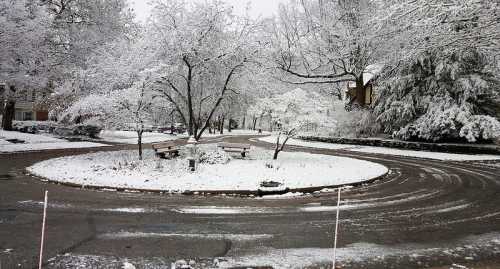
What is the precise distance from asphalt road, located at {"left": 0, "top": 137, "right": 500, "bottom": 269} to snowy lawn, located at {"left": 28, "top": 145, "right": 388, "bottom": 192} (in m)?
1.03

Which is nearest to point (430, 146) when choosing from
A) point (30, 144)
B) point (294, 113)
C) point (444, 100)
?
point (444, 100)

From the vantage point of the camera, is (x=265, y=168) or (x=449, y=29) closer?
(x=449, y=29)

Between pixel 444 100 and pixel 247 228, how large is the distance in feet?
88.3

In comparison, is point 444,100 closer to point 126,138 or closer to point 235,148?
point 235,148

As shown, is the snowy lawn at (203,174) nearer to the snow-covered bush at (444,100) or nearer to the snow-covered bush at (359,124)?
the snow-covered bush at (444,100)

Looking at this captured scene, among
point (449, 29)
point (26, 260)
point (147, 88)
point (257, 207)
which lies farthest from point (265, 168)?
point (26, 260)

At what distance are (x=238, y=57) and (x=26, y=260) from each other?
16.3m

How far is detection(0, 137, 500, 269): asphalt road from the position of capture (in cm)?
602

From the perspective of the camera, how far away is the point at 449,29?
33.6 ft

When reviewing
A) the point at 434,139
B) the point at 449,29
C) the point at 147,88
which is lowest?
the point at 434,139

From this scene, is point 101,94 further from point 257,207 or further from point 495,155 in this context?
point 495,155

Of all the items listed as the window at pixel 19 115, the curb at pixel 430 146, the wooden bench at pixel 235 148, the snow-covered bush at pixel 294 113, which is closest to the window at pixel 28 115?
the window at pixel 19 115

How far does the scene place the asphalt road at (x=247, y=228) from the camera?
6.02 meters

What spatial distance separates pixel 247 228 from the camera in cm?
777
